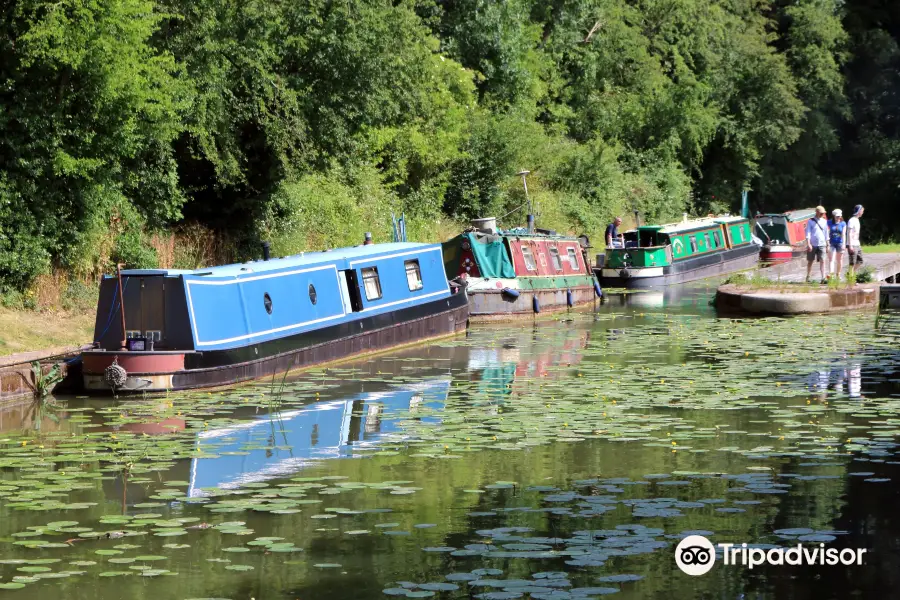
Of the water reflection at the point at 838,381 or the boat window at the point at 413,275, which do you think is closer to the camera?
the water reflection at the point at 838,381

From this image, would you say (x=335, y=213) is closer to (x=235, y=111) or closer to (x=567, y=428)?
(x=235, y=111)

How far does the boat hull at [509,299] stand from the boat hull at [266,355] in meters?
2.99

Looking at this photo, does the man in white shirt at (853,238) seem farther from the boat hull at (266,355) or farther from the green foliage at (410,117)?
the green foliage at (410,117)

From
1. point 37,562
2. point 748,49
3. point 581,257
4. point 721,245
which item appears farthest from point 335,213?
point 748,49

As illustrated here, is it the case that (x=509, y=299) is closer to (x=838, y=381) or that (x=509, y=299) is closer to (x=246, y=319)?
(x=246, y=319)

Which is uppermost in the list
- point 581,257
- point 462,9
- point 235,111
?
point 462,9

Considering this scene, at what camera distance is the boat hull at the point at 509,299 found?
24047 millimetres

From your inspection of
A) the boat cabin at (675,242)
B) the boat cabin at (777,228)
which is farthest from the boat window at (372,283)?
the boat cabin at (777,228)

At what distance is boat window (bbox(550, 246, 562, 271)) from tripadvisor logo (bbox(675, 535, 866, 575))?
18.9 metres

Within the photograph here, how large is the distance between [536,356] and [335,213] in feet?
28.2

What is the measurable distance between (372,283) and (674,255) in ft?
50.9

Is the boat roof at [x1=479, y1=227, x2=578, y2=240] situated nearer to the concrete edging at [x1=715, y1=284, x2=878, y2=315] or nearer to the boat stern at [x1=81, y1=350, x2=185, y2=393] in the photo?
the concrete edging at [x1=715, y1=284, x2=878, y2=315]

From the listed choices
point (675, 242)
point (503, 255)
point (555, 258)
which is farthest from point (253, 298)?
point (675, 242)

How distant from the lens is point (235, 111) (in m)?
23.6
